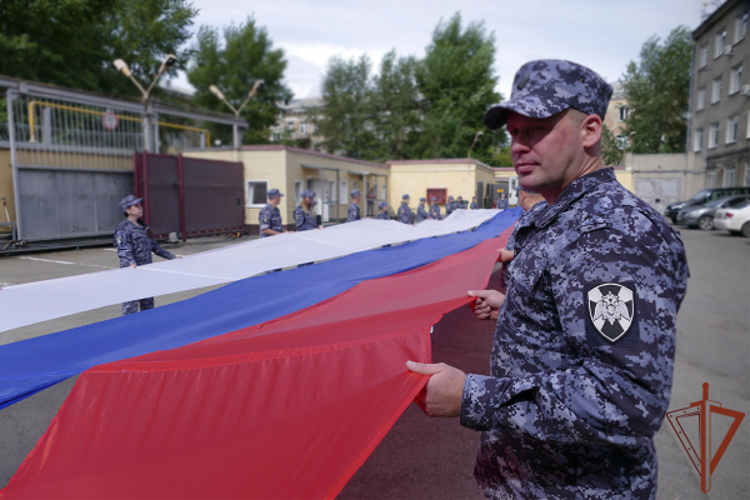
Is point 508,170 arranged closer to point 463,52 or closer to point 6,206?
point 463,52

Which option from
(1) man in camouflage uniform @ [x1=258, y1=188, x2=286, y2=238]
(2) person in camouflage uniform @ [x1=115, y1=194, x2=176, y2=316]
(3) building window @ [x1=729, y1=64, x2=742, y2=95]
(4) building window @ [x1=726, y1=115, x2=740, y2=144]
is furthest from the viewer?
(4) building window @ [x1=726, y1=115, x2=740, y2=144]

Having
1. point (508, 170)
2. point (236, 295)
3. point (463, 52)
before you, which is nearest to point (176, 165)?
point (236, 295)

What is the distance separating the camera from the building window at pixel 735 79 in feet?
81.0

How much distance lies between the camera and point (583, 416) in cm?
101

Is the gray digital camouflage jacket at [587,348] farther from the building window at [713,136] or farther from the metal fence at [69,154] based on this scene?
the building window at [713,136]

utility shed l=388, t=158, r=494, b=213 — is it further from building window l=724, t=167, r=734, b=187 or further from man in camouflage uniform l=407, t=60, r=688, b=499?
man in camouflage uniform l=407, t=60, r=688, b=499

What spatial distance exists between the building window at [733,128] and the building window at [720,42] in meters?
3.75

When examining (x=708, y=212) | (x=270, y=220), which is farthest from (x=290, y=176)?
(x=708, y=212)

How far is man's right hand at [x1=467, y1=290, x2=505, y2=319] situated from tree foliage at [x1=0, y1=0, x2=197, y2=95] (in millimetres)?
23319

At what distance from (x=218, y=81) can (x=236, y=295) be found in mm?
40001

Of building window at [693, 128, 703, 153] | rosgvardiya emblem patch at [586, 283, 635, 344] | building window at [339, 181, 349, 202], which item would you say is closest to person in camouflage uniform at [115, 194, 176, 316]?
rosgvardiya emblem patch at [586, 283, 635, 344]

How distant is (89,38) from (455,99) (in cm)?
3061

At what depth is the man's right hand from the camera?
81.3 inches

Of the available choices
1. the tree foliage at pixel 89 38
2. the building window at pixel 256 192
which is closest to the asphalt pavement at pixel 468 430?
the building window at pixel 256 192
